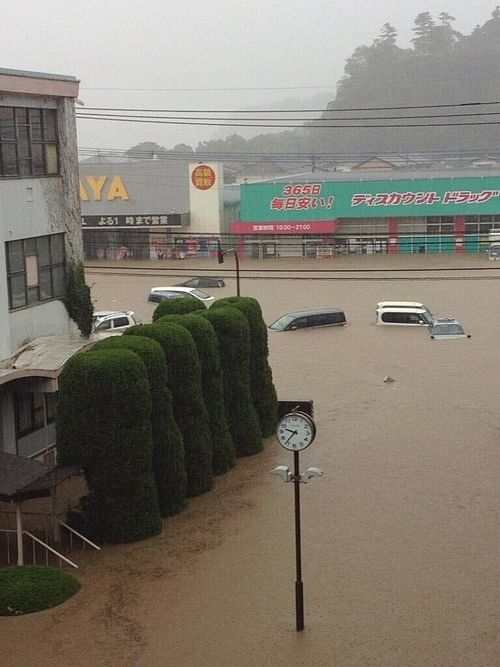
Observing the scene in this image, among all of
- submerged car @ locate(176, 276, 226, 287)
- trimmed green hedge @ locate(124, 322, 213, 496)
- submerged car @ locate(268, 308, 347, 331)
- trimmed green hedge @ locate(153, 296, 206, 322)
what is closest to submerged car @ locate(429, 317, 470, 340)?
submerged car @ locate(268, 308, 347, 331)

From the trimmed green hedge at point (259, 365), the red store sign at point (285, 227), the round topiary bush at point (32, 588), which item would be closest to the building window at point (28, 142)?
the trimmed green hedge at point (259, 365)

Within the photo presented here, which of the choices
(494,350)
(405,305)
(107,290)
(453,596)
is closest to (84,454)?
(453,596)

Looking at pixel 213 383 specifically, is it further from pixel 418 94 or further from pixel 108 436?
pixel 418 94

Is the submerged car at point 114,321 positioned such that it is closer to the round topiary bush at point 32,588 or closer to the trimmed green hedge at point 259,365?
the trimmed green hedge at point 259,365

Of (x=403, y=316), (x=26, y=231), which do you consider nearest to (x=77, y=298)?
(x=26, y=231)

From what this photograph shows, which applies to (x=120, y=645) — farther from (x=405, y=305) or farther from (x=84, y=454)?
(x=405, y=305)

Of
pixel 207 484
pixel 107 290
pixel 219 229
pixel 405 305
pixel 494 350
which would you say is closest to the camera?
pixel 207 484

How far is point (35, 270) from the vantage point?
21453mm

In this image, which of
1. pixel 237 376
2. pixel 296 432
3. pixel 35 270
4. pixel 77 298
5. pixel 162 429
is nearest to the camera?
pixel 296 432

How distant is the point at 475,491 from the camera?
2033 cm

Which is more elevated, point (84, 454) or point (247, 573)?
point (84, 454)

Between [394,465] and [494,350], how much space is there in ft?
46.8

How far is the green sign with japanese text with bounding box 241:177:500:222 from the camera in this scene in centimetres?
5950

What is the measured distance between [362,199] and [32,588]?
47.5 m
